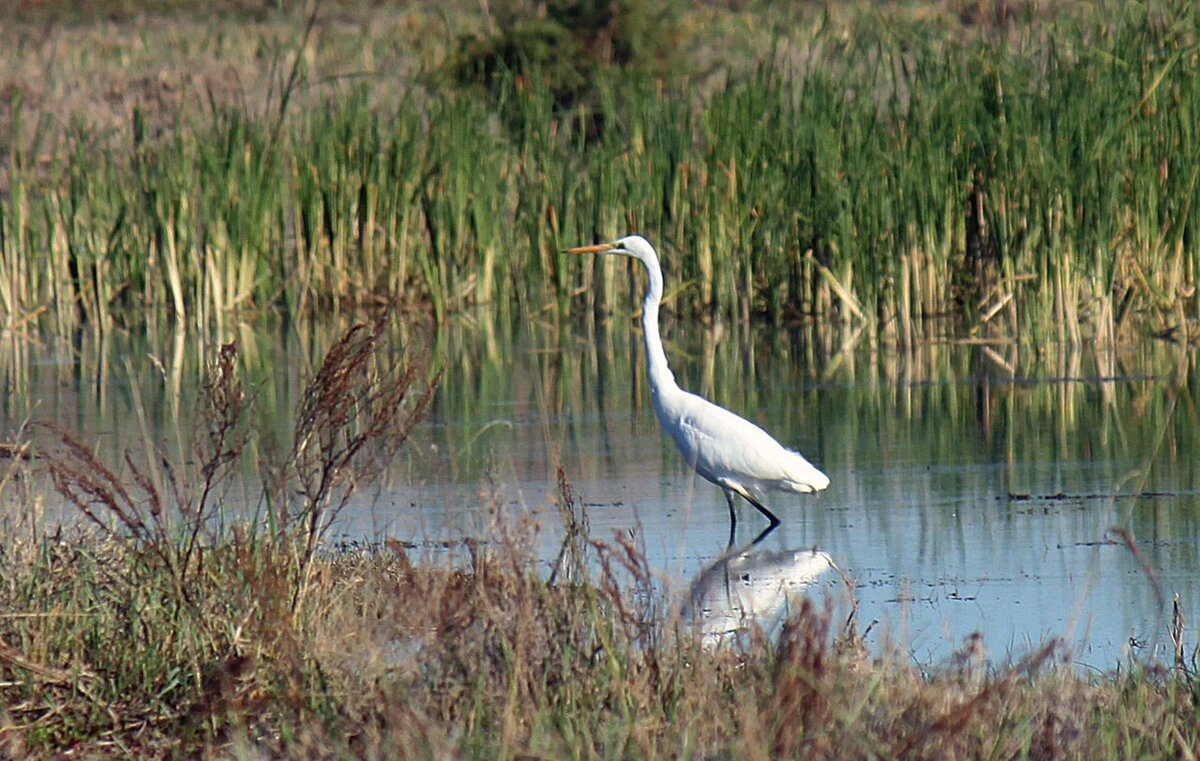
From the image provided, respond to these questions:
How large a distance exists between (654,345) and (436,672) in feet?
12.8

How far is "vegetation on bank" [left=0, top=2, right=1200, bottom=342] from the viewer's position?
10.6 m

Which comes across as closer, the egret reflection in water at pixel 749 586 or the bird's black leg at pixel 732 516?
the egret reflection in water at pixel 749 586

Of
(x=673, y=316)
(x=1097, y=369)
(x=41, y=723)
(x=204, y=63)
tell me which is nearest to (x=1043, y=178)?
(x=1097, y=369)

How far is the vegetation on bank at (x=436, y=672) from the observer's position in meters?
3.48

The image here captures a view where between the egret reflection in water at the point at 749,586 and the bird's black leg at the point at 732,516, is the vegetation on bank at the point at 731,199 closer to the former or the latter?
the bird's black leg at the point at 732,516

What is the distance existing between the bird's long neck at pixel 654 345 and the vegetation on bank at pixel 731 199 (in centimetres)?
300

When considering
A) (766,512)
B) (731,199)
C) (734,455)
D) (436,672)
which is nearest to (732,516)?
(766,512)

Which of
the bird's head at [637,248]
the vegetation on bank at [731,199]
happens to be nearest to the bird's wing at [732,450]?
the bird's head at [637,248]

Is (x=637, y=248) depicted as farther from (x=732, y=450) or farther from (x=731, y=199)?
(x=731, y=199)

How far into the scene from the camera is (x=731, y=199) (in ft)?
41.2

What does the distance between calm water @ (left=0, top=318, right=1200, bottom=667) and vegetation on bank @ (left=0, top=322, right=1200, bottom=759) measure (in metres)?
0.20

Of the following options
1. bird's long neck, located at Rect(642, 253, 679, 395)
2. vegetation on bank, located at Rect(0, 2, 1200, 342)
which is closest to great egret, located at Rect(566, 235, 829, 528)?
bird's long neck, located at Rect(642, 253, 679, 395)

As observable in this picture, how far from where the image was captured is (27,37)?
40.3 metres

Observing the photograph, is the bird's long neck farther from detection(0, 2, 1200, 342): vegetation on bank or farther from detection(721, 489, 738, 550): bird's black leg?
detection(0, 2, 1200, 342): vegetation on bank
